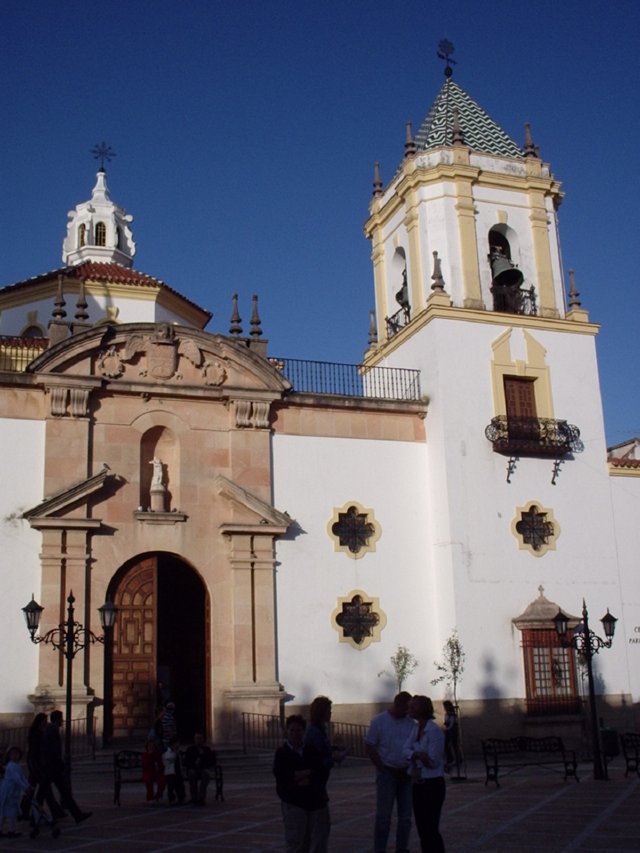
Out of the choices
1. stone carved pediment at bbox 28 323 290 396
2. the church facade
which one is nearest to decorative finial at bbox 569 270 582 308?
the church facade

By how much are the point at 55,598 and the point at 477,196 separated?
15451mm

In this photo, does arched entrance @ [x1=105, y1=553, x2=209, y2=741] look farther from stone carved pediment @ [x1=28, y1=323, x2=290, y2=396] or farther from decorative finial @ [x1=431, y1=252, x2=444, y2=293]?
decorative finial @ [x1=431, y1=252, x2=444, y2=293]

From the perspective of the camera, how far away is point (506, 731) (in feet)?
78.9

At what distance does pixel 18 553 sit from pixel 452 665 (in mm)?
10091

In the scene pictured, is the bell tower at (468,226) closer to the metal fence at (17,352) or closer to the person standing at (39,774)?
the metal fence at (17,352)

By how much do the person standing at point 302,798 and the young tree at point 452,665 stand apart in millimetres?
15250

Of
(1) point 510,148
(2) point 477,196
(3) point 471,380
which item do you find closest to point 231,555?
(3) point 471,380

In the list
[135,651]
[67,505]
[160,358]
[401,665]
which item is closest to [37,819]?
[135,651]

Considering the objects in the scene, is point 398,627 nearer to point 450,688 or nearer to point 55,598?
point 450,688

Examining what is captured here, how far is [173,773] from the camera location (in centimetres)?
1570

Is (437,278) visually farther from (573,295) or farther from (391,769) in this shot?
(391,769)

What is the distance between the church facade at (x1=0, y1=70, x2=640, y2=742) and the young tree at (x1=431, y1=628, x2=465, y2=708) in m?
0.15

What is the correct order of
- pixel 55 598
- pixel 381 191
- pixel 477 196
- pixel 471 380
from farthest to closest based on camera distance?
pixel 381 191 < pixel 477 196 < pixel 471 380 < pixel 55 598

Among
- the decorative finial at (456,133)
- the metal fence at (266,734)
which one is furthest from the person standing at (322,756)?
the decorative finial at (456,133)
